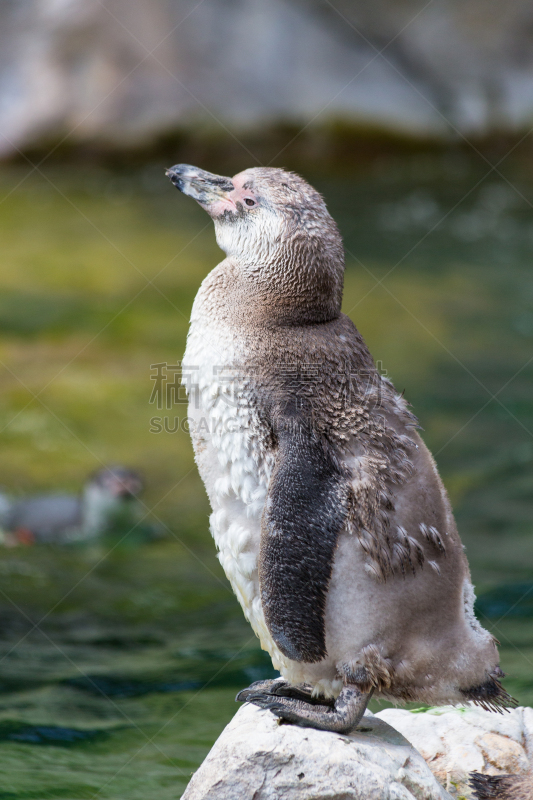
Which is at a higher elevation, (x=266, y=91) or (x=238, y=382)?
(x=266, y=91)

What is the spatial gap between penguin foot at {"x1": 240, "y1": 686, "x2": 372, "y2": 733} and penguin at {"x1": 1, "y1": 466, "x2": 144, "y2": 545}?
415 centimetres

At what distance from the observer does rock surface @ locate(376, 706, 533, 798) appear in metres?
3.53

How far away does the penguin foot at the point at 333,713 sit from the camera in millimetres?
2908

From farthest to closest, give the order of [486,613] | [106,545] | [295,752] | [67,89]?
[67,89] < [106,545] < [486,613] < [295,752]

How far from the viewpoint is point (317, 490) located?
2.83 m

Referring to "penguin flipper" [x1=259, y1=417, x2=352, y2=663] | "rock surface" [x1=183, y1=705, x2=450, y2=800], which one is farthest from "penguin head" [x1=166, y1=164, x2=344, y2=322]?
"rock surface" [x1=183, y1=705, x2=450, y2=800]

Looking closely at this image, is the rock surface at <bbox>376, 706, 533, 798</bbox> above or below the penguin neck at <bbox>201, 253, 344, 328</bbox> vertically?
below

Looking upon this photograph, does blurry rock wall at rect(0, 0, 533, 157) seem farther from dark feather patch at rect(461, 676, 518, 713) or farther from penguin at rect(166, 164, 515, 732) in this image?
dark feather patch at rect(461, 676, 518, 713)

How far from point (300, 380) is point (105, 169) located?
35.2 ft

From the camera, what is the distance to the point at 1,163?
12.7 m

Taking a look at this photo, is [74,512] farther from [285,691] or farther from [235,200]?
[235,200]

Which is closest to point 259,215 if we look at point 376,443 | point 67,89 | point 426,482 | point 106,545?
point 376,443

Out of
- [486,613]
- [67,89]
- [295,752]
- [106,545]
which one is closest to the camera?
[295,752]

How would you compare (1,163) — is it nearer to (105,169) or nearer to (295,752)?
(105,169)
